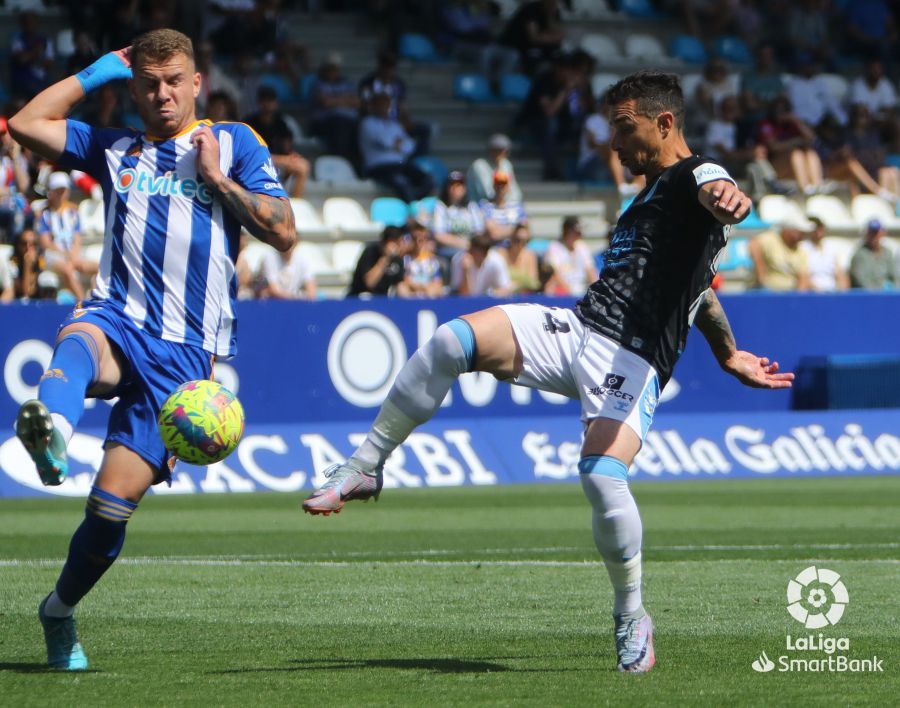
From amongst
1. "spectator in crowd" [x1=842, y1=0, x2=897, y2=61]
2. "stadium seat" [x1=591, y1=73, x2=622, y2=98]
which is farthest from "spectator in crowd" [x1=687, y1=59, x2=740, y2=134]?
"spectator in crowd" [x1=842, y1=0, x2=897, y2=61]

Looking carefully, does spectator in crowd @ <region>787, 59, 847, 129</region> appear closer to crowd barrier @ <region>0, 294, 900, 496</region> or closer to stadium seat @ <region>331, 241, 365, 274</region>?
crowd barrier @ <region>0, 294, 900, 496</region>

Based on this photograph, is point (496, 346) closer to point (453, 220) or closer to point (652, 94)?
point (652, 94)

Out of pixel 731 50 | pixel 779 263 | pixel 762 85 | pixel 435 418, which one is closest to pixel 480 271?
pixel 435 418

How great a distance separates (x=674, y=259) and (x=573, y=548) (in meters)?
4.76

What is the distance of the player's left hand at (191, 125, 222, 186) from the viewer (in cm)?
604

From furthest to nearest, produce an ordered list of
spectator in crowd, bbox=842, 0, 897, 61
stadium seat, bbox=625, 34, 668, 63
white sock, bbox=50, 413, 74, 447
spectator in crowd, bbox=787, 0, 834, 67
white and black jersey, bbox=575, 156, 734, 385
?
spectator in crowd, bbox=842, 0, 897, 61 < spectator in crowd, bbox=787, 0, 834, 67 < stadium seat, bbox=625, 34, 668, 63 < white and black jersey, bbox=575, 156, 734, 385 < white sock, bbox=50, 413, 74, 447

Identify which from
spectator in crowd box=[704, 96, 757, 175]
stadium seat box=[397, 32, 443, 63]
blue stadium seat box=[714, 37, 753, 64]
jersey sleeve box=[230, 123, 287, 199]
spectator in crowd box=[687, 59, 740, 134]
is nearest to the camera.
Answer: jersey sleeve box=[230, 123, 287, 199]

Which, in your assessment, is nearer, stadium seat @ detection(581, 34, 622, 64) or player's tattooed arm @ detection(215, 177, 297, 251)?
player's tattooed arm @ detection(215, 177, 297, 251)

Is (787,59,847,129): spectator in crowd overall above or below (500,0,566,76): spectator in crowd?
below

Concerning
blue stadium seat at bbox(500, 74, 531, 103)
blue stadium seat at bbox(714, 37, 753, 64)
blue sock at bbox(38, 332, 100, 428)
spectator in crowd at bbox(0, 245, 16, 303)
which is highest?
blue stadium seat at bbox(714, 37, 753, 64)

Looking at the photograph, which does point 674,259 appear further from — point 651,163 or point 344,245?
point 344,245

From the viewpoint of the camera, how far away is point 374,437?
20.3 ft

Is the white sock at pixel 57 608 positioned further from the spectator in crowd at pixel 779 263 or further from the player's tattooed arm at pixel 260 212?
the spectator in crowd at pixel 779 263

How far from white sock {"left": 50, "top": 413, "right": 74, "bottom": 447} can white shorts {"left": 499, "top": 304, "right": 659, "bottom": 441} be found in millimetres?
1747
